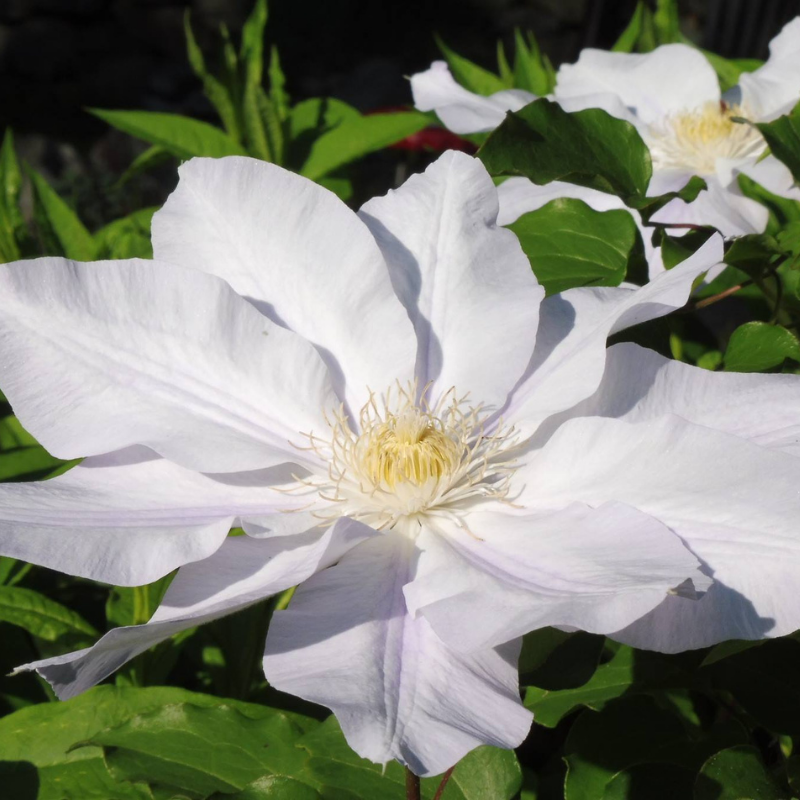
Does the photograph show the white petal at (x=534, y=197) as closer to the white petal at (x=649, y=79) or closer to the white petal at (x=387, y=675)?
the white petal at (x=649, y=79)

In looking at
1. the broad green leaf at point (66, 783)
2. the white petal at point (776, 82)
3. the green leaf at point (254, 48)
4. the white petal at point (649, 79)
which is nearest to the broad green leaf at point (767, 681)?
the broad green leaf at point (66, 783)

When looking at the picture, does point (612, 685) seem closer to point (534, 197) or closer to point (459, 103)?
point (534, 197)

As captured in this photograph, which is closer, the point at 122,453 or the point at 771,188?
the point at 122,453

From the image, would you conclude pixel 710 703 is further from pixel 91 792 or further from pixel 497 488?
pixel 91 792

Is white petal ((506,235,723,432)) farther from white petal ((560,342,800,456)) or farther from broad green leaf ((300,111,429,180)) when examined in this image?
broad green leaf ((300,111,429,180))

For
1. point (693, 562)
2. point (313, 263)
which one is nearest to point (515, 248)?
point (313, 263)
